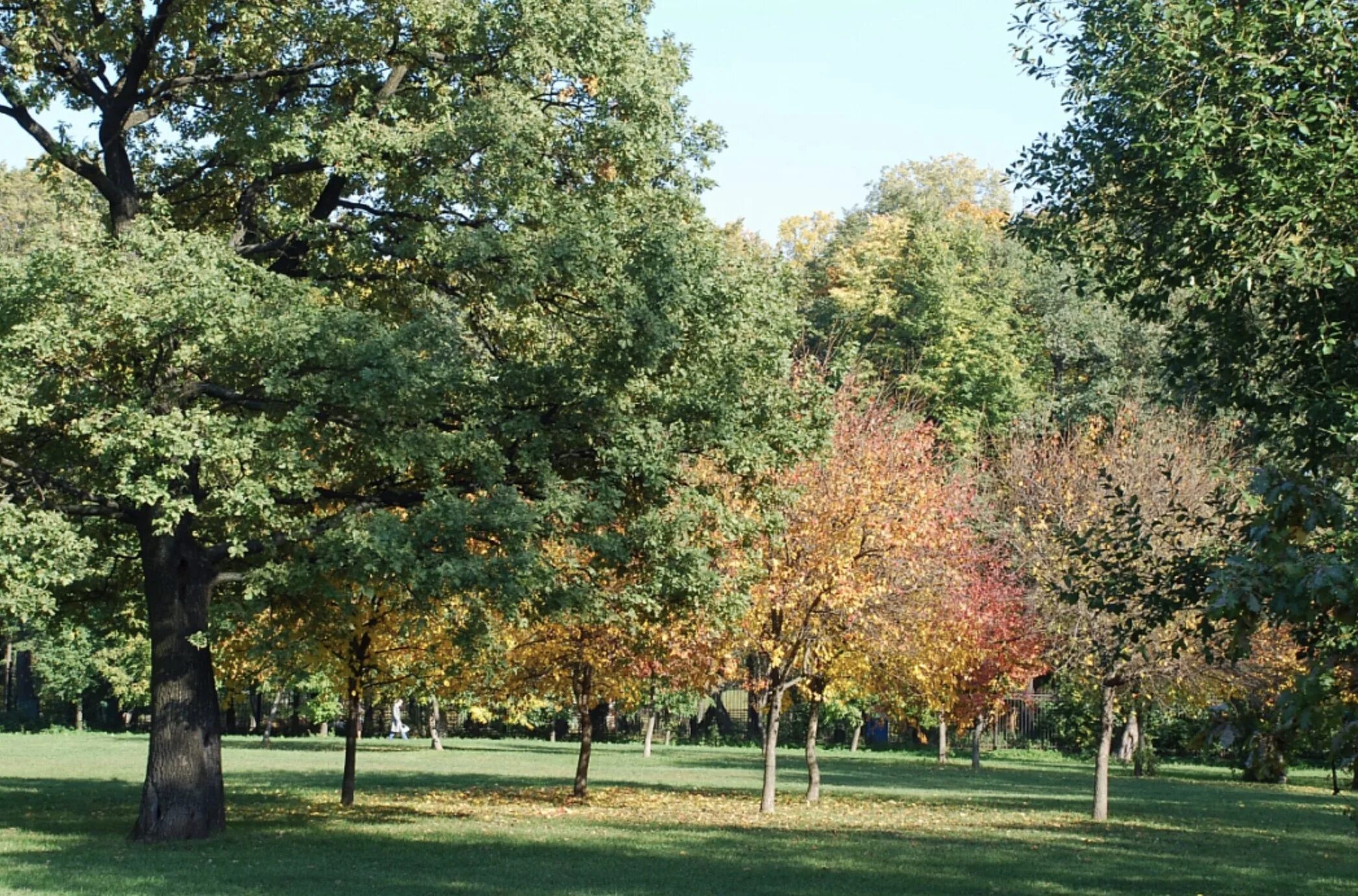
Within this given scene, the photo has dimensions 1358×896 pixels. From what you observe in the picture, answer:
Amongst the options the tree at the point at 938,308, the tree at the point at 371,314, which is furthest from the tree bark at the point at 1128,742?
the tree at the point at 371,314

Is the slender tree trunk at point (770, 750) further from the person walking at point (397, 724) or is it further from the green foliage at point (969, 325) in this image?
the person walking at point (397, 724)

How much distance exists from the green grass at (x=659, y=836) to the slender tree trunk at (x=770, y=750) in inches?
12.8

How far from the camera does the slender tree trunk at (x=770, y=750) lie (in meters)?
23.2

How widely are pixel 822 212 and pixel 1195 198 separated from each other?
208 feet

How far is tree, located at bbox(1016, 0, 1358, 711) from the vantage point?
10.6m

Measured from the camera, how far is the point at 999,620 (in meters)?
30.1

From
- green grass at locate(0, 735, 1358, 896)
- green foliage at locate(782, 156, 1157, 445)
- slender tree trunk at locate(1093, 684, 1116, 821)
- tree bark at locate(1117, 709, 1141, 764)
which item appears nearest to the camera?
green grass at locate(0, 735, 1358, 896)

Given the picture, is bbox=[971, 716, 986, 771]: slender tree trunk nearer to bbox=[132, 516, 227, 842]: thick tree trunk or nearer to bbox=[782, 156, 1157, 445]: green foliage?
bbox=[782, 156, 1157, 445]: green foliage

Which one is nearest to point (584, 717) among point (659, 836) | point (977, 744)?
point (659, 836)

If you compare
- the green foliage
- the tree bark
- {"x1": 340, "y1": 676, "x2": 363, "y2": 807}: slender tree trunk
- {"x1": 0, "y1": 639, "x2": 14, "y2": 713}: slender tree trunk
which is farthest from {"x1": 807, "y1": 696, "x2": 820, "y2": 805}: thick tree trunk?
{"x1": 0, "y1": 639, "x2": 14, "y2": 713}: slender tree trunk

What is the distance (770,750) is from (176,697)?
10.2m

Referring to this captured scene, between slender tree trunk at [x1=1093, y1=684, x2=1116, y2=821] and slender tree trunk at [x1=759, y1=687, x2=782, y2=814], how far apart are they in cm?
522

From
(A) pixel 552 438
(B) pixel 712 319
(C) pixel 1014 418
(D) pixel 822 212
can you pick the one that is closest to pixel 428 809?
(A) pixel 552 438

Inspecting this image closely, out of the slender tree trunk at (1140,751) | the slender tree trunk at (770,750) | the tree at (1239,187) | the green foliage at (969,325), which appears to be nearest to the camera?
the tree at (1239,187)
